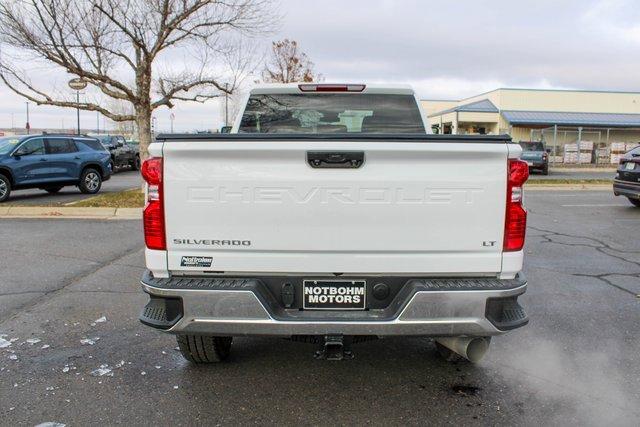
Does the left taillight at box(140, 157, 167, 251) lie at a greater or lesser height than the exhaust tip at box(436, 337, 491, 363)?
greater

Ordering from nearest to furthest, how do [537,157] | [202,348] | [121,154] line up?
[202,348] → [121,154] → [537,157]

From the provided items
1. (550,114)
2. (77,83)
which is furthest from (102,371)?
(550,114)

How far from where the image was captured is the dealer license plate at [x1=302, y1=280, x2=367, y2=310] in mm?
3141

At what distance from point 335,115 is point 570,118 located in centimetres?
4058

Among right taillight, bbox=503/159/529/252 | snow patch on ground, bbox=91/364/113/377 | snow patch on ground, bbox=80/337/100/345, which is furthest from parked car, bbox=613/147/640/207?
snow patch on ground, bbox=91/364/113/377

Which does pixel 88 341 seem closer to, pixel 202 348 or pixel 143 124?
pixel 202 348

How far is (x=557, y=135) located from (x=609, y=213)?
24.6 meters

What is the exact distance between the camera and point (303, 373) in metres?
3.93

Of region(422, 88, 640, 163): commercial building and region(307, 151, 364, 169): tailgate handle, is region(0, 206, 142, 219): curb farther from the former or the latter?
region(422, 88, 640, 163): commercial building

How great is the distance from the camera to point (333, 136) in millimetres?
3039

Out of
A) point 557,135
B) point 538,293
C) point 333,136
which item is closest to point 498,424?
point 333,136

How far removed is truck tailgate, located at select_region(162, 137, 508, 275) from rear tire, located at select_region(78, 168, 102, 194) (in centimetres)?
1377

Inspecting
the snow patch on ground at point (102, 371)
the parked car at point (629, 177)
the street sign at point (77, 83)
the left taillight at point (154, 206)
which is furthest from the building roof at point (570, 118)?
the left taillight at point (154, 206)

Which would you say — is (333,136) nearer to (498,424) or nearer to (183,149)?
(183,149)
